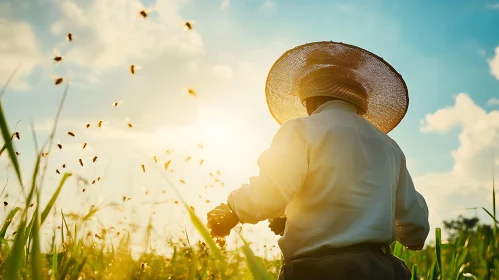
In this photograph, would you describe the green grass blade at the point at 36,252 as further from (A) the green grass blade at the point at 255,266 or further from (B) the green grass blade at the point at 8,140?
(A) the green grass blade at the point at 255,266

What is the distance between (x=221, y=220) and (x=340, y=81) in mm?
1287

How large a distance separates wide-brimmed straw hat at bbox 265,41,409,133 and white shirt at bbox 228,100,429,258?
1.07ft

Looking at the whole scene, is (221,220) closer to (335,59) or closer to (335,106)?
(335,106)

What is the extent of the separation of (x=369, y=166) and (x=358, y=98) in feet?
1.97

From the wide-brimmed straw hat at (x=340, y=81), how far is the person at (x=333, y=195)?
Result: 22 mm

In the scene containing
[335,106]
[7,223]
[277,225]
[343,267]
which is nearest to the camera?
[7,223]

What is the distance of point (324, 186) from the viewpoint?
2555 millimetres

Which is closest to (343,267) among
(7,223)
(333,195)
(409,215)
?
(333,195)

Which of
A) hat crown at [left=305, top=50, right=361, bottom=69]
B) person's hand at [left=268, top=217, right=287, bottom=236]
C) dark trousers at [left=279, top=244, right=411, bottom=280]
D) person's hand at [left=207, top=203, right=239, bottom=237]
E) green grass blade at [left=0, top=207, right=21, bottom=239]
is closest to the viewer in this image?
green grass blade at [left=0, top=207, right=21, bottom=239]

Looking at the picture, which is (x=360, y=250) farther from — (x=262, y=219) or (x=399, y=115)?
(x=399, y=115)

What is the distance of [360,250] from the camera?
2.48m

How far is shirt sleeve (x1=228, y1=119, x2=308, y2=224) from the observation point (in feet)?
7.88

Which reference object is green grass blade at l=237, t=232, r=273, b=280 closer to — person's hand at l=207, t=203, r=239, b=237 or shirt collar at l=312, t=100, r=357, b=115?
person's hand at l=207, t=203, r=239, b=237

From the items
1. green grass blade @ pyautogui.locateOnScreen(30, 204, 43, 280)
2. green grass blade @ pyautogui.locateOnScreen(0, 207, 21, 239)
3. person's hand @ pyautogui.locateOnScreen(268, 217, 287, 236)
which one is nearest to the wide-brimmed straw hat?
person's hand @ pyautogui.locateOnScreen(268, 217, 287, 236)
